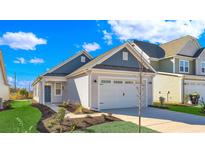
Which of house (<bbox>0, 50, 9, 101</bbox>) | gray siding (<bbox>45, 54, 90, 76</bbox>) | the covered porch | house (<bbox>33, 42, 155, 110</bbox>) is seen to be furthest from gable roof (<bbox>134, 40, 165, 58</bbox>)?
house (<bbox>0, 50, 9, 101</bbox>)

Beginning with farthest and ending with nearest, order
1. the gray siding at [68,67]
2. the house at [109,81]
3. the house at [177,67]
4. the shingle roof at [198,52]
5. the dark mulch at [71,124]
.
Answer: the shingle roof at [198,52] < the house at [177,67] < the gray siding at [68,67] < the house at [109,81] < the dark mulch at [71,124]

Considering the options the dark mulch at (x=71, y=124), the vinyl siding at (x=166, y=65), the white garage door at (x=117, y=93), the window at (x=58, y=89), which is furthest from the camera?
the vinyl siding at (x=166, y=65)

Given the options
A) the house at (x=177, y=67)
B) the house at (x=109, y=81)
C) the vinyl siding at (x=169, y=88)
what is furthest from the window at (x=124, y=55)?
the vinyl siding at (x=169, y=88)

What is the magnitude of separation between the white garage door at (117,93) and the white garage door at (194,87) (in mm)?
7019

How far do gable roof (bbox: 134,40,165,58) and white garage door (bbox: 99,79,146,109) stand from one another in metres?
7.69

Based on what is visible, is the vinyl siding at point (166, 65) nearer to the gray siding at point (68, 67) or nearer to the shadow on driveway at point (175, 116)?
the gray siding at point (68, 67)

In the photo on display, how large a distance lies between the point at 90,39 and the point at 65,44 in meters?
1.42

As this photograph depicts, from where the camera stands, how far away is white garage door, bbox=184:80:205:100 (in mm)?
16938

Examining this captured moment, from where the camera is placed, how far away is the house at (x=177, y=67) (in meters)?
16.9

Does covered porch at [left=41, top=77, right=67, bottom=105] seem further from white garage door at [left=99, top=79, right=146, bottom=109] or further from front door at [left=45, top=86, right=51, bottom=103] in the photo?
white garage door at [left=99, top=79, right=146, bottom=109]

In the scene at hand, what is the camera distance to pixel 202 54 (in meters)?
20.4

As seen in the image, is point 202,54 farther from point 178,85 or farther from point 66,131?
point 66,131
